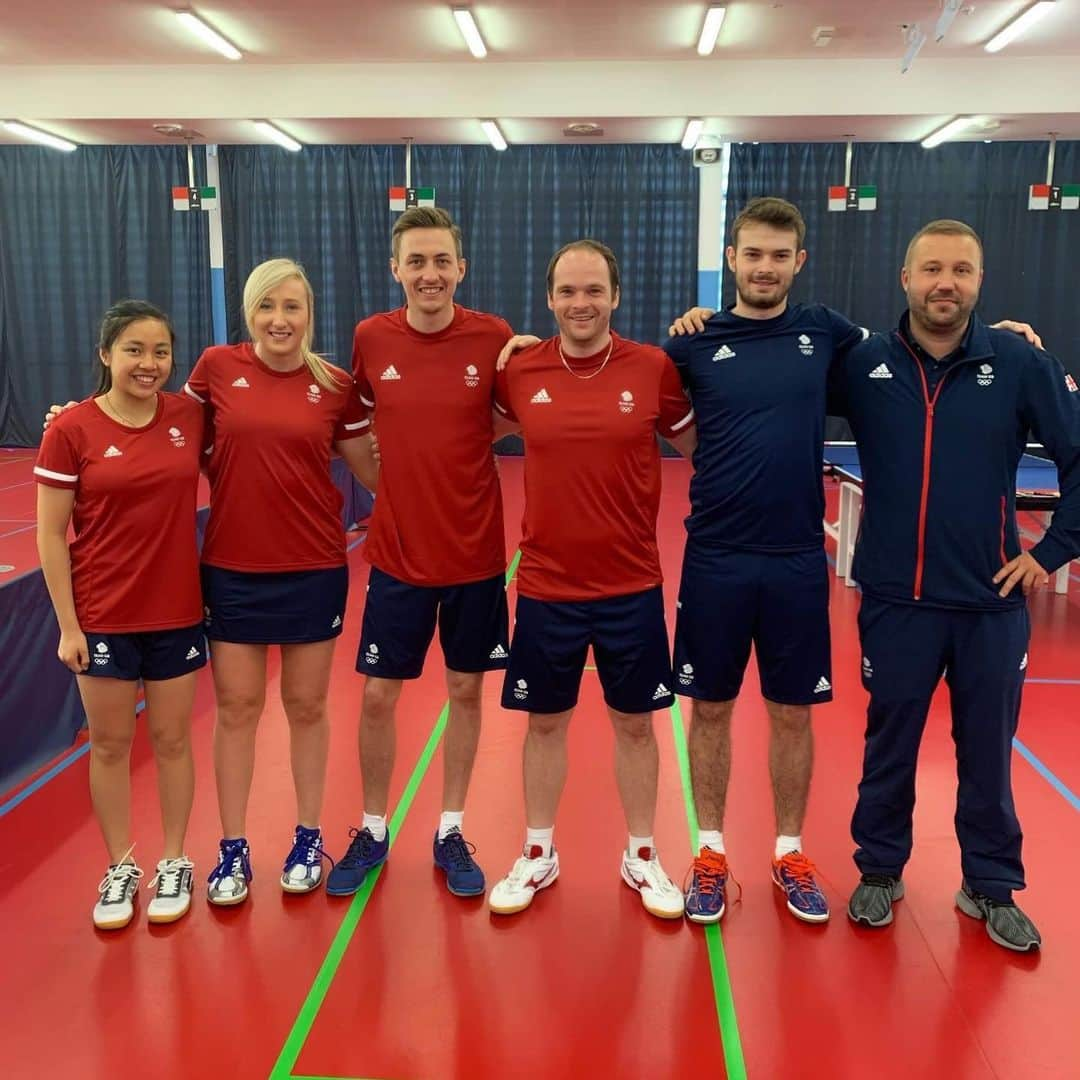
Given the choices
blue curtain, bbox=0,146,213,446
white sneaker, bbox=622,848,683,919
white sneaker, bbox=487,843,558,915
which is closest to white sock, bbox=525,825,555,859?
white sneaker, bbox=487,843,558,915

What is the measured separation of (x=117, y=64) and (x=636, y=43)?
549 cm

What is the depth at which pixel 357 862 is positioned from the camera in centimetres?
300

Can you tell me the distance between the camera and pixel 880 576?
8.79 feet

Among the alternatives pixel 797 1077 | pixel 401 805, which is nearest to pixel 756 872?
pixel 797 1077

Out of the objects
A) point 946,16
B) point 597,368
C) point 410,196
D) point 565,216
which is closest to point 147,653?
point 597,368

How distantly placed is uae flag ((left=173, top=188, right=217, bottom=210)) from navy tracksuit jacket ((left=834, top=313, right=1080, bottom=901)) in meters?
11.1

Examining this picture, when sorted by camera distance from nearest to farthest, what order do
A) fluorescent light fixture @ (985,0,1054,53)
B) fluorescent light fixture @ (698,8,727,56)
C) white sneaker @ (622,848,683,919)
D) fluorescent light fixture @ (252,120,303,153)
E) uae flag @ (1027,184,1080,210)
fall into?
white sneaker @ (622,848,683,919) → fluorescent light fixture @ (985,0,1054,53) → fluorescent light fixture @ (698,8,727,56) → fluorescent light fixture @ (252,120,303,153) → uae flag @ (1027,184,1080,210)

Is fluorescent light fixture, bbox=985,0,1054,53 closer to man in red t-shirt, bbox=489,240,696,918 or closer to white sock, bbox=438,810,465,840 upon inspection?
man in red t-shirt, bbox=489,240,696,918

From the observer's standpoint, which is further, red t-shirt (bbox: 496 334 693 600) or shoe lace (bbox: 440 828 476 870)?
shoe lace (bbox: 440 828 476 870)

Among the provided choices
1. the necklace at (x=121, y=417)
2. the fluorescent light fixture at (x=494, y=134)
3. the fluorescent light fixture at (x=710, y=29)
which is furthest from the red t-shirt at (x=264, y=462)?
the fluorescent light fixture at (x=494, y=134)

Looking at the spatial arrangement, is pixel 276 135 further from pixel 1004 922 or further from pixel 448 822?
pixel 1004 922

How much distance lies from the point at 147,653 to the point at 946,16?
801cm

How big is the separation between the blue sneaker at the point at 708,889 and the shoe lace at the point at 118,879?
1.65 m

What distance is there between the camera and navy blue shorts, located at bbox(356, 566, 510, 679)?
287 centimetres
